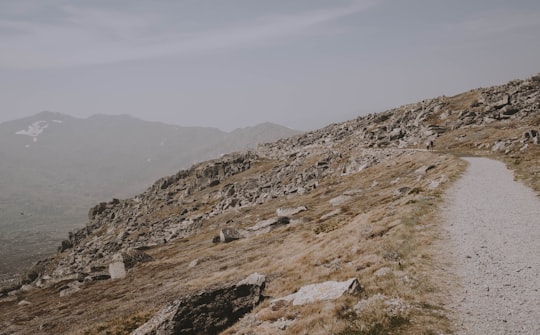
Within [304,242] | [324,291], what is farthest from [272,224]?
[324,291]

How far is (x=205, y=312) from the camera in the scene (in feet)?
66.7

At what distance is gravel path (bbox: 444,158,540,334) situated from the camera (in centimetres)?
1398

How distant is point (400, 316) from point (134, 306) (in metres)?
31.4

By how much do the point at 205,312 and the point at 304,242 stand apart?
21983 millimetres

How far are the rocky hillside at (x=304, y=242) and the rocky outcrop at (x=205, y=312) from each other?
0.23 ft

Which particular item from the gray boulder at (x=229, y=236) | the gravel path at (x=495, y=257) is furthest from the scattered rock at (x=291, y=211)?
the gravel path at (x=495, y=257)

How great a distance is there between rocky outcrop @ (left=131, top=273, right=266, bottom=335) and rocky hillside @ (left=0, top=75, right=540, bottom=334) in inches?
2.8

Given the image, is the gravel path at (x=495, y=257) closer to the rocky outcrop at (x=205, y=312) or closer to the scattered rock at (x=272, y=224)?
the rocky outcrop at (x=205, y=312)

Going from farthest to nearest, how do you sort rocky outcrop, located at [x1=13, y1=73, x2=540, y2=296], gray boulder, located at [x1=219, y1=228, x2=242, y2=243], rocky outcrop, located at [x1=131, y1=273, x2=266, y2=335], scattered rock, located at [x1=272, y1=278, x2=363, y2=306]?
rocky outcrop, located at [x1=13, y1=73, x2=540, y2=296] < gray boulder, located at [x1=219, y1=228, x2=242, y2=243] < rocky outcrop, located at [x1=131, y1=273, x2=266, y2=335] < scattered rock, located at [x1=272, y1=278, x2=363, y2=306]

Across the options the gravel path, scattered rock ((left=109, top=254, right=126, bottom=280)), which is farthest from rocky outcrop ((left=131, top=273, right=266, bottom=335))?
scattered rock ((left=109, top=254, right=126, bottom=280))

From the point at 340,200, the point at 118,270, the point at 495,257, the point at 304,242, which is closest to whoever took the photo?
the point at 495,257

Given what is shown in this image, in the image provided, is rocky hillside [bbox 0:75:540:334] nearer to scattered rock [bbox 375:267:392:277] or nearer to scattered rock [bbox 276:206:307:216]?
scattered rock [bbox 375:267:392:277]

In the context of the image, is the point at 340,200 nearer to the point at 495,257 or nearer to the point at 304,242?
the point at 304,242

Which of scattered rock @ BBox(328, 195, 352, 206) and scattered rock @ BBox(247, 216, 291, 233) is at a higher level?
scattered rock @ BBox(328, 195, 352, 206)
